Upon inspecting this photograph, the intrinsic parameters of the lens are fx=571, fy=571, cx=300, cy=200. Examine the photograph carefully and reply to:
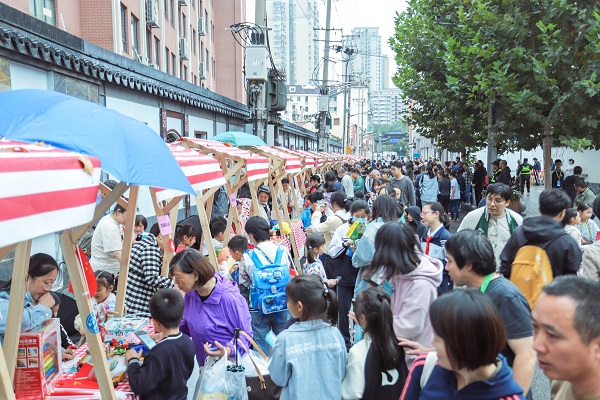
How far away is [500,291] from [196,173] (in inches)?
115

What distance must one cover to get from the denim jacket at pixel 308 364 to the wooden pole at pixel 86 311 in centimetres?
100

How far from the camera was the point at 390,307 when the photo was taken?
3.80 meters

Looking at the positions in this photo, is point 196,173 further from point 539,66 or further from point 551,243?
point 539,66

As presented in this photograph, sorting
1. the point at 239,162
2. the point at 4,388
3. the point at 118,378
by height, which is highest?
the point at 239,162

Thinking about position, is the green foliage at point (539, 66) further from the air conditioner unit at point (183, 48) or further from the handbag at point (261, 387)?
the air conditioner unit at point (183, 48)

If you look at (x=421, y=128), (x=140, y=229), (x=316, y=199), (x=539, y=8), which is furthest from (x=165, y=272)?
(x=421, y=128)

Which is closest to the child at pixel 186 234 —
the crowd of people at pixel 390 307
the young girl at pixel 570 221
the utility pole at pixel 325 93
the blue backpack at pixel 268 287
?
the crowd of people at pixel 390 307

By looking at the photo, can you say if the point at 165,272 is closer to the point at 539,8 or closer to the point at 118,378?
the point at 118,378

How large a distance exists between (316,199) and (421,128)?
1633 centimetres

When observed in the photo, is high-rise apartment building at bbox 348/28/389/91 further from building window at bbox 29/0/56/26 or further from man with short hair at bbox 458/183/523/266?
man with short hair at bbox 458/183/523/266

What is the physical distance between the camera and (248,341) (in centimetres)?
458

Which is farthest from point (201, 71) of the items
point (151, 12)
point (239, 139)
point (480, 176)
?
point (239, 139)

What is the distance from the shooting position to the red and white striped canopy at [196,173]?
16.0 ft

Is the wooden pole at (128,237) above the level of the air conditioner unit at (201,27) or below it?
below
